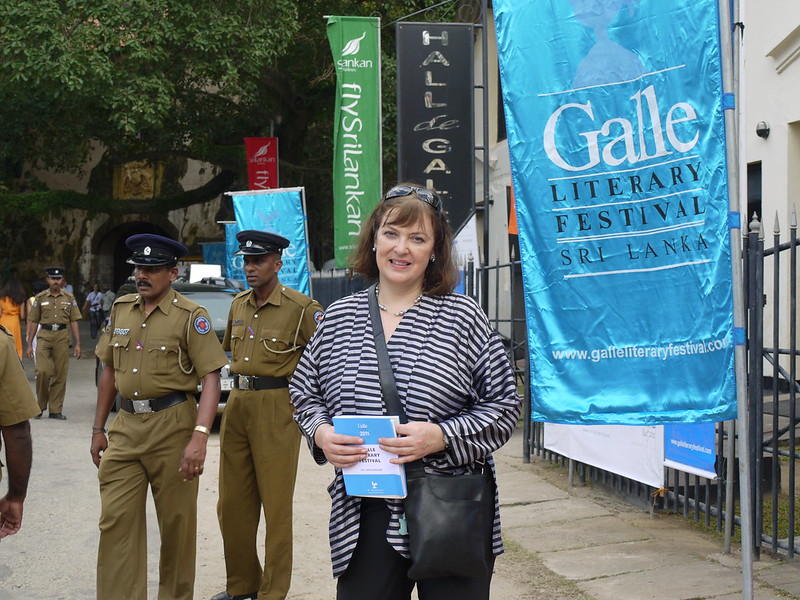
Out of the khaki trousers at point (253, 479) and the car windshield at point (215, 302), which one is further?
the car windshield at point (215, 302)

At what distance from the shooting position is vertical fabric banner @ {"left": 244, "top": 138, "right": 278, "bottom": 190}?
25078mm

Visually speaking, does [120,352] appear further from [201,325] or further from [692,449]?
[692,449]

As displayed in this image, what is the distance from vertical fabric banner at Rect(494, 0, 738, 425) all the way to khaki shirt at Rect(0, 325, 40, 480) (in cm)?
205

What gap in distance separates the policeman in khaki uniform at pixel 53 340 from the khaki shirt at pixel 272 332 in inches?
313

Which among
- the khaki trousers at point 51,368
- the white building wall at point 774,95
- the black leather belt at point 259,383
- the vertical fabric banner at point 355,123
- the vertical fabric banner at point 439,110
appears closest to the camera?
the black leather belt at point 259,383

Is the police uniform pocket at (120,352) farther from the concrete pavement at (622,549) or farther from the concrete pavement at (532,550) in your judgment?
the concrete pavement at (622,549)

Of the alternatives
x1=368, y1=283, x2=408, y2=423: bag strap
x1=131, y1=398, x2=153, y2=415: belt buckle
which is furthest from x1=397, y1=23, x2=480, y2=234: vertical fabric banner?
x1=368, y1=283, x2=408, y2=423: bag strap

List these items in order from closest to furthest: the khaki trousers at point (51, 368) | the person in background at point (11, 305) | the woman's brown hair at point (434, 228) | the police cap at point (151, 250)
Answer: the woman's brown hair at point (434, 228), the police cap at point (151, 250), the khaki trousers at point (51, 368), the person in background at point (11, 305)

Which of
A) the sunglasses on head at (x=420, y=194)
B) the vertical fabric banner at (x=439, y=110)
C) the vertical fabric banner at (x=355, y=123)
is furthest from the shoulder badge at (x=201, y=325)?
the vertical fabric banner at (x=355, y=123)

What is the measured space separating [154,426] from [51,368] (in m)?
9.11

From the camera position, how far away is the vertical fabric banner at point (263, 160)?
987 inches

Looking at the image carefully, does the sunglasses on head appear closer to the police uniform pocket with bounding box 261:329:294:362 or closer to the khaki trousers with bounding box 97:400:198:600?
the khaki trousers with bounding box 97:400:198:600

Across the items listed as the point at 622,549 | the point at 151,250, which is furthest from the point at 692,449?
the point at 151,250

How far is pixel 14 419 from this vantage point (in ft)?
12.2
